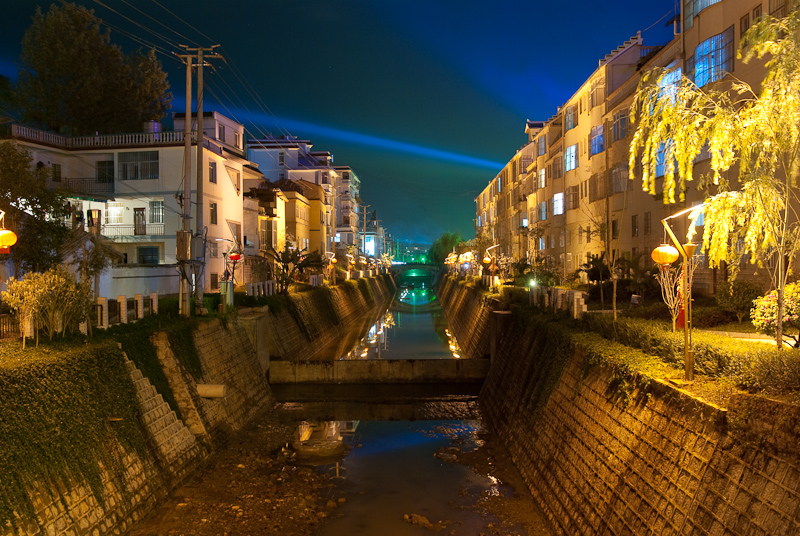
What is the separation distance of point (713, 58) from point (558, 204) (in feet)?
76.6

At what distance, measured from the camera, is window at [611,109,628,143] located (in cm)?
3090

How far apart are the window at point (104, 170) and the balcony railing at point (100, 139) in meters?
1.11

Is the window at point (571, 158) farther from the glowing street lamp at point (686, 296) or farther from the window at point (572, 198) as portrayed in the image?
the glowing street lamp at point (686, 296)

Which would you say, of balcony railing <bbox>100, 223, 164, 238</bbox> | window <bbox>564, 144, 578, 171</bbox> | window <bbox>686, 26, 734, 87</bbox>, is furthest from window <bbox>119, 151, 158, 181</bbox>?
window <bbox>686, 26, 734, 87</bbox>

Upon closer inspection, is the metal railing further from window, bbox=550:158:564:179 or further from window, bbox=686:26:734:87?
window, bbox=686:26:734:87

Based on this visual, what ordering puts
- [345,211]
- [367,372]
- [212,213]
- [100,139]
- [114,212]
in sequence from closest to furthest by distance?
[367,372], [114,212], [100,139], [212,213], [345,211]

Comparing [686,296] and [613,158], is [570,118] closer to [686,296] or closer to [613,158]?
[613,158]

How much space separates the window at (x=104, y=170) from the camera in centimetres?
3672

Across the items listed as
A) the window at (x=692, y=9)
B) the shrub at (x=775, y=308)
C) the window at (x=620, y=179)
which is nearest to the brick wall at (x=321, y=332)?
the window at (x=620, y=179)

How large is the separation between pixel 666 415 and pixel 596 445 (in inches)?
93.6

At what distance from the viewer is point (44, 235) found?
67.1 feet

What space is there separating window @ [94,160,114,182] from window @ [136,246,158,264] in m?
4.98

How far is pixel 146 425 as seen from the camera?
45.1ft

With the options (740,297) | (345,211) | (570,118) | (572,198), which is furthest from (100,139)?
(345,211)
